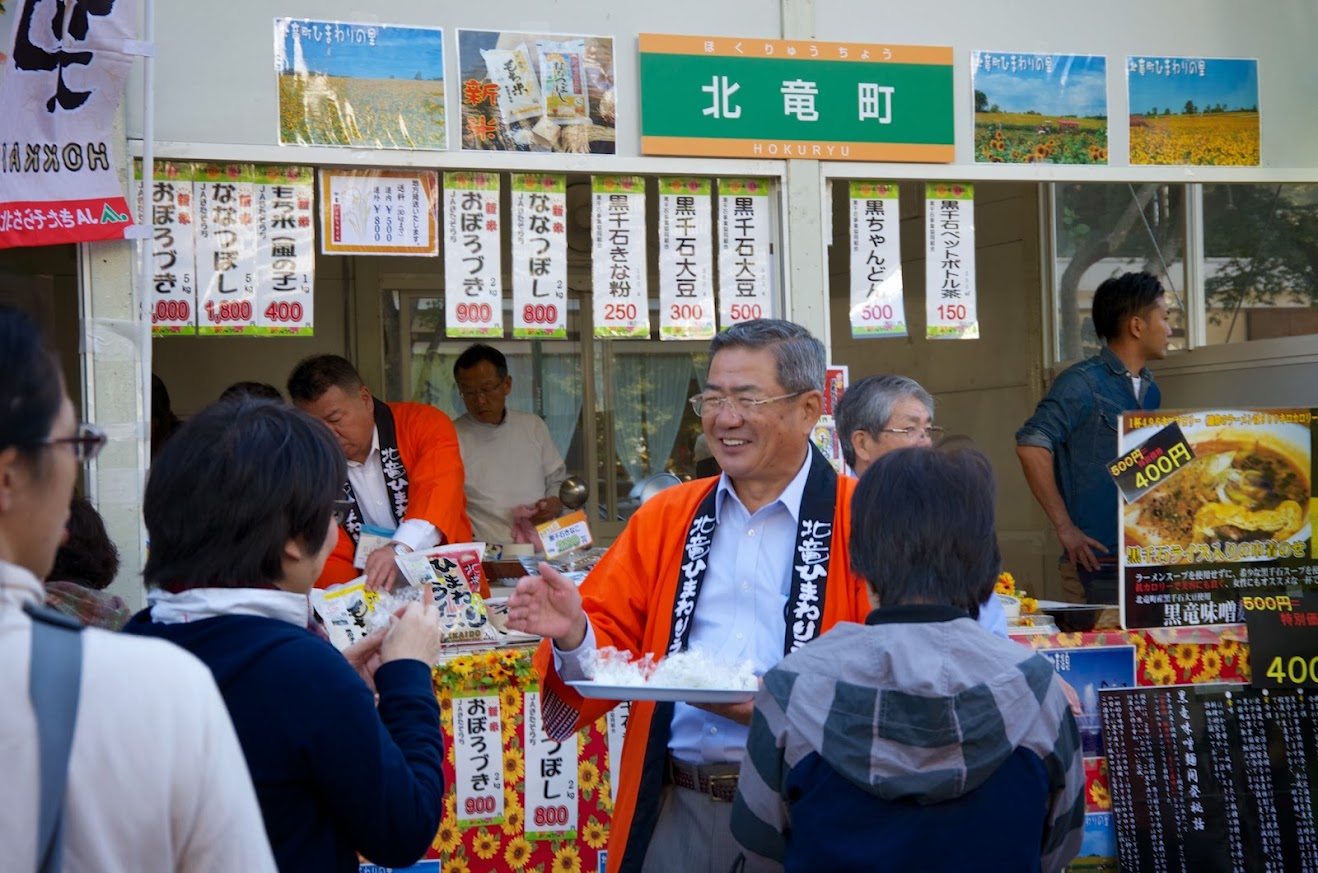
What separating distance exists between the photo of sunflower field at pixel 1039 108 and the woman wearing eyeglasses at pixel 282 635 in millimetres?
3221

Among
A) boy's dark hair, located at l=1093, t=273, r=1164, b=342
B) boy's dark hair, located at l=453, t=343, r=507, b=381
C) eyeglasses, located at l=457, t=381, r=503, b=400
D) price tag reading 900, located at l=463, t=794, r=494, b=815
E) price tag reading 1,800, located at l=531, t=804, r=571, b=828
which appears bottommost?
price tag reading 1,800, located at l=531, t=804, r=571, b=828

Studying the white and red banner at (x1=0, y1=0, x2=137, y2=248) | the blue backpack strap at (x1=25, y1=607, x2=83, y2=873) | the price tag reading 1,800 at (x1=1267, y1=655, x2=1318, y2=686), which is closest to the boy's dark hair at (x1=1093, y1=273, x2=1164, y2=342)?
the price tag reading 1,800 at (x1=1267, y1=655, x2=1318, y2=686)

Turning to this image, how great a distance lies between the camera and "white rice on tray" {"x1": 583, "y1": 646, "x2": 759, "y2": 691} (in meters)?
2.33

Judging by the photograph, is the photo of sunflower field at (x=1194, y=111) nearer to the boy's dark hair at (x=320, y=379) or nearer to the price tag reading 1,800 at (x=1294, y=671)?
the price tag reading 1,800 at (x=1294, y=671)

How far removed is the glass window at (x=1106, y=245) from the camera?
6.23m

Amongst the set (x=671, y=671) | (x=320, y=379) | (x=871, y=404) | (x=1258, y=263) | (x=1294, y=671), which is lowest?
(x=1294, y=671)

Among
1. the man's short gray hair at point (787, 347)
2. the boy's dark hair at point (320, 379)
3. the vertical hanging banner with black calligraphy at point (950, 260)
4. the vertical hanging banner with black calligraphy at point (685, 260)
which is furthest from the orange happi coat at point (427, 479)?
the man's short gray hair at point (787, 347)

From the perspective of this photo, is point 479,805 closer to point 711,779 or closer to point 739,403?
point 711,779

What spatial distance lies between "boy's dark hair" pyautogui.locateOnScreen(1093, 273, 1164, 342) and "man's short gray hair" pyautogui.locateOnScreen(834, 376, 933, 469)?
5.63 feet

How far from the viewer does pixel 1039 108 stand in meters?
4.48

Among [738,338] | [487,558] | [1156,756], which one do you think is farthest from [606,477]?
[738,338]

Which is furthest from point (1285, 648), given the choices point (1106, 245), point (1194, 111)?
point (1106, 245)

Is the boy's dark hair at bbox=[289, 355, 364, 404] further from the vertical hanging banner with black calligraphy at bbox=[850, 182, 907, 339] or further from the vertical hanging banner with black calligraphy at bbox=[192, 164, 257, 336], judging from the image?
the vertical hanging banner with black calligraphy at bbox=[850, 182, 907, 339]

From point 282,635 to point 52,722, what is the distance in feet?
1.71
